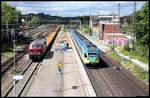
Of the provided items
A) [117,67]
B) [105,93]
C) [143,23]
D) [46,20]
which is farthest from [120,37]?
[46,20]

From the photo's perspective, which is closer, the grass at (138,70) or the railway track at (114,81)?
the railway track at (114,81)

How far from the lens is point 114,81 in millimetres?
19906

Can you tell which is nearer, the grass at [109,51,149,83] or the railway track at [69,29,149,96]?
the railway track at [69,29,149,96]

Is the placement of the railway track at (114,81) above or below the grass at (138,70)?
below

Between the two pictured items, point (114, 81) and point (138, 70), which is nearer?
point (114, 81)

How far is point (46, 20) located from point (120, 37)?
88.4 m

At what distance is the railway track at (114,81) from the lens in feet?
54.5

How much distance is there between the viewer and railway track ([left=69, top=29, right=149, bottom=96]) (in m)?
16.6

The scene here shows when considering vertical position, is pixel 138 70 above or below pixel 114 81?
above

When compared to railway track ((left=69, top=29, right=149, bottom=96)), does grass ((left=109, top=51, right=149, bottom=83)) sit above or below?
above

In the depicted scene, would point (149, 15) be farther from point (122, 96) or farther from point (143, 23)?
point (122, 96)

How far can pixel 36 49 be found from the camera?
2884 centimetres

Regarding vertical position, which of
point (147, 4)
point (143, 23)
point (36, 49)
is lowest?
point (36, 49)

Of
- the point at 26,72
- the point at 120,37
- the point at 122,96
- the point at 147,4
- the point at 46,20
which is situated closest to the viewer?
the point at 122,96
